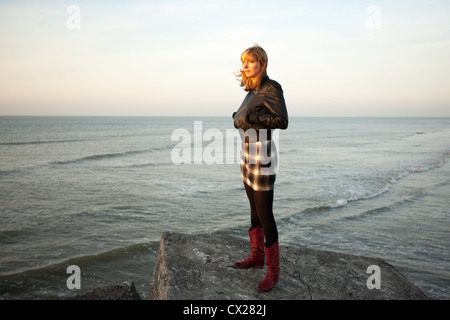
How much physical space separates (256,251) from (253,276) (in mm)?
263

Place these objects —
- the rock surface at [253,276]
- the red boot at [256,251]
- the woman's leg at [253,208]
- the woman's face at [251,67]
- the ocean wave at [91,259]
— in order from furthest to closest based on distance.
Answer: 1. the ocean wave at [91,259]
2. the red boot at [256,251]
3. the woman's leg at [253,208]
4. the rock surface at [253,276]
5. the woman's face at [251,67]

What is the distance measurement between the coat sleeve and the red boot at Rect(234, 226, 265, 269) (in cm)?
120

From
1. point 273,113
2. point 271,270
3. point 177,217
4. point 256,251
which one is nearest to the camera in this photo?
point 273,113

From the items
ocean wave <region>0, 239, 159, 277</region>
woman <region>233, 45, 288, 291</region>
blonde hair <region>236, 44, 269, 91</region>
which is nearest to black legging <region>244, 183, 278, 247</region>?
woman <region>233, 45, 288, 291</region>

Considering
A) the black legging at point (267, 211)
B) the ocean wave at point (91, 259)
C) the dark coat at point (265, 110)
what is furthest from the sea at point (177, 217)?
the dark coat at point (265, 110)

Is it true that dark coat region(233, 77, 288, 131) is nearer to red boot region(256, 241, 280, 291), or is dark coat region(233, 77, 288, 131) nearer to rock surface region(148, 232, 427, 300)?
red boot region(256, 241, 280, 291)

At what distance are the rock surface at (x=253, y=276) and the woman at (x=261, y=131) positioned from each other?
0.98 ft

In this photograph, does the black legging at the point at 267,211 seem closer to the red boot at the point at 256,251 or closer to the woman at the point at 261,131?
the woman at the point at 261,131

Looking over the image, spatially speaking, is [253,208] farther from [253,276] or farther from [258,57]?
[258,57]

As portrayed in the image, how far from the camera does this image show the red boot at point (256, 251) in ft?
11.2

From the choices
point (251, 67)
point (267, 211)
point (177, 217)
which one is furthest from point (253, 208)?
point (177, 217)

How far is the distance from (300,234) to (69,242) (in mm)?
5756

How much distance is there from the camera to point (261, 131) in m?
2.92

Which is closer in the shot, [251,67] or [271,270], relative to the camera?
[251,67]
